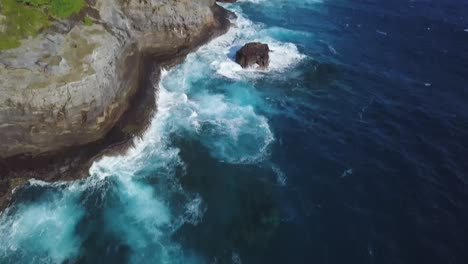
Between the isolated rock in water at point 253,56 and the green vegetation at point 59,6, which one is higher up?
the green vegetation at point 59,6

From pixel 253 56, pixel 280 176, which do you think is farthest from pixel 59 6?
pixel 280 176

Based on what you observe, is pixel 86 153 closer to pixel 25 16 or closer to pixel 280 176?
pixel 25 16

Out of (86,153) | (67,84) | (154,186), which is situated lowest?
(154,186)

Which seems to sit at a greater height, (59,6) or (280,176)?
(59,6)

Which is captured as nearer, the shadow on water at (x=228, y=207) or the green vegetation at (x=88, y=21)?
the shadow on water at (x=228, y=207)

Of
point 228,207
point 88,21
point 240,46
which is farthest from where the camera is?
point 240,46

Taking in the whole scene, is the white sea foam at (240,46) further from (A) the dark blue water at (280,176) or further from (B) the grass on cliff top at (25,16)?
(B) the grass on cliff top at (25,16)

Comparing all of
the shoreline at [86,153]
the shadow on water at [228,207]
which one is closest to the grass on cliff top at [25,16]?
the shoreline at [86,153]

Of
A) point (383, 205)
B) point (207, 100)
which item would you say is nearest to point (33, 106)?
point (207, 100)
